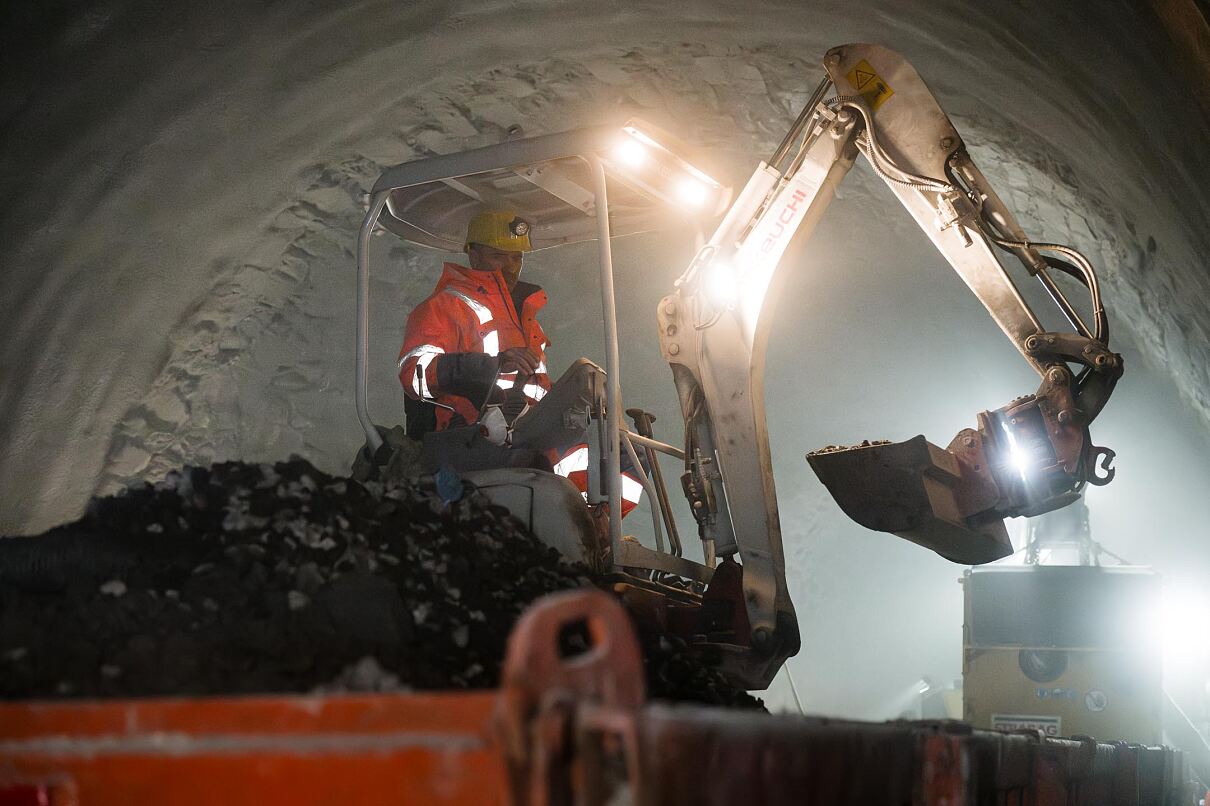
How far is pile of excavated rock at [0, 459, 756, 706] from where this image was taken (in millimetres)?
2004

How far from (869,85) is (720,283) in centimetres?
103

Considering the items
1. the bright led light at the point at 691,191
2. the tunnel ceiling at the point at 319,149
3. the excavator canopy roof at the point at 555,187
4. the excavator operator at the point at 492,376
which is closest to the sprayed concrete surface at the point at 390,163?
the tunnel ceiling at the point at 319,149

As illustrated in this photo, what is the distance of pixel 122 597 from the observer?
91.3 inches

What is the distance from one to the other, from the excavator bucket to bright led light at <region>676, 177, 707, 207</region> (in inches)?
46.2

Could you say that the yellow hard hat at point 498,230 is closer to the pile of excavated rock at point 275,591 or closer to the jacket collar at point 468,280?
the jacket collar at point 468,280

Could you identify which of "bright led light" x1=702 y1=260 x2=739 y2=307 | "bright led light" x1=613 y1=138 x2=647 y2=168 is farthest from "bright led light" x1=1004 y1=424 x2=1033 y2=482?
"bright led light" x1=613 y1=138 x2=647 y2=168

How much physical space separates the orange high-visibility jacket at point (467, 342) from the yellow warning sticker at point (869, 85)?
1.69 metres

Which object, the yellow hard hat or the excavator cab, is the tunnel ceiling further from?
the yellow hard hat

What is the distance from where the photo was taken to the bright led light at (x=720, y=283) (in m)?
4.16

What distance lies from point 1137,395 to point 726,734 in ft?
27.2

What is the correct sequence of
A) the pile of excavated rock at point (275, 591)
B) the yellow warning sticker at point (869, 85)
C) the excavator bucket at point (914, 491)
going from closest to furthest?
the pile of excavated rock at point (275, 591)
the excavator bucket at point (914, 491)
the yellow warning sticker at point (869, 85)

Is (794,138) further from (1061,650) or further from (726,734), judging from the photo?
(1061,650)

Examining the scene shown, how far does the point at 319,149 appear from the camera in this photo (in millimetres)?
6324

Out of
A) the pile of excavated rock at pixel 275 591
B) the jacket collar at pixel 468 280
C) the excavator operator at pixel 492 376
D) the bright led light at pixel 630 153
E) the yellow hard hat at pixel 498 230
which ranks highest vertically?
the bright led light at pixel 630 153
